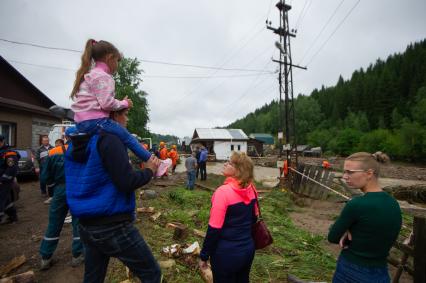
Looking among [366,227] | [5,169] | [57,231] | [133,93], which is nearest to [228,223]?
Answer: [366,227]

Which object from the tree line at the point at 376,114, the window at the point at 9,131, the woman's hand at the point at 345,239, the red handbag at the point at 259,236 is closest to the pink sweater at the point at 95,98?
the red handbag at the point at 259,236

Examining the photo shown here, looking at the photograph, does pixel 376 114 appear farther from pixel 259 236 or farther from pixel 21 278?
pixel 21 278

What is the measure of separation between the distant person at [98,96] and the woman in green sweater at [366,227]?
1.71 meters

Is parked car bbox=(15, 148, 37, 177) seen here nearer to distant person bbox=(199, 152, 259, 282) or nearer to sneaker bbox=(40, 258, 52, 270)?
sneaker bbox=(40, 258, 52, 270)

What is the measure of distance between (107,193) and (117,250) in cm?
42

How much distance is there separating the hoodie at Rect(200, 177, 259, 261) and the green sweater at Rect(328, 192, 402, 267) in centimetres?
84

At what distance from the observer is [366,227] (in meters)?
2.14

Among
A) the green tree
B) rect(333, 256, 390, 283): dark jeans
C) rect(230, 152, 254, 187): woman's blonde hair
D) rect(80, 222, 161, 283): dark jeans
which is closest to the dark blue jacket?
rect(80, 222, 161, 283): dark jeans

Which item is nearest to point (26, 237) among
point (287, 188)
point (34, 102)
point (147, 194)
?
point (147, 194)

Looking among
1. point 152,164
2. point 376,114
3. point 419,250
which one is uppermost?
point 376,114

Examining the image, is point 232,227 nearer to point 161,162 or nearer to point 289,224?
point 161,162

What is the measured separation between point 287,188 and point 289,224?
281 inches

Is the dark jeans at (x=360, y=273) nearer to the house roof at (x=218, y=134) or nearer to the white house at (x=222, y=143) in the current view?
the white house at (x=222, y=143)

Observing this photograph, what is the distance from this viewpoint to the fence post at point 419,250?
319cm
